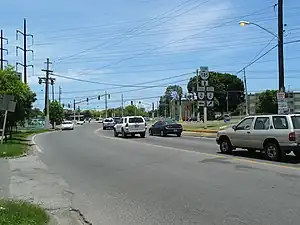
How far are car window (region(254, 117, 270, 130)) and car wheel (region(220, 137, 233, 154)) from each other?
213cm

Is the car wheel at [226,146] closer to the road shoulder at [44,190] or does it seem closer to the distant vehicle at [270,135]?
the distant vehicle at [270,135]

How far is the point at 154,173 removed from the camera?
13781 mm

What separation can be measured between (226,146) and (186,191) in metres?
9.24

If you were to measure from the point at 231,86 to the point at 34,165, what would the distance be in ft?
383

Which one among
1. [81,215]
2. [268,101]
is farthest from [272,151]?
[268,101]

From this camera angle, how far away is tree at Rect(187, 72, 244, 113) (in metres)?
126

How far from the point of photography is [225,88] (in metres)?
128

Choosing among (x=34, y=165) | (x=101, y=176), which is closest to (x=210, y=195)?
(x=101, y=176)

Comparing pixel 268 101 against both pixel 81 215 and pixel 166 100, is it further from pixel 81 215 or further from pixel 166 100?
pixel 81 215

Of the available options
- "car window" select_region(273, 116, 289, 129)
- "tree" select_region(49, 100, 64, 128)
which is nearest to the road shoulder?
"car window" select_region(273, 116, 289, 129)

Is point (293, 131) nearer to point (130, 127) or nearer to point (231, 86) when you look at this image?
point (130, 127)

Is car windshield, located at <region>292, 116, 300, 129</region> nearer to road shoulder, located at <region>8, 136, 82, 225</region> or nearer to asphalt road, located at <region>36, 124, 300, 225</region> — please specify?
asphalt road, located at <region>36, 124, 300, 225</region>

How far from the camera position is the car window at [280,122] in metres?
15.9

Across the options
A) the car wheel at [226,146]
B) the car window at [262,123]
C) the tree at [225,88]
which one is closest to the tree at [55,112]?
the tree at [225,88]
